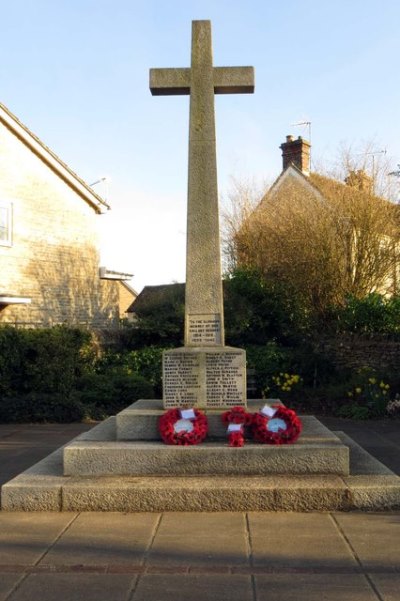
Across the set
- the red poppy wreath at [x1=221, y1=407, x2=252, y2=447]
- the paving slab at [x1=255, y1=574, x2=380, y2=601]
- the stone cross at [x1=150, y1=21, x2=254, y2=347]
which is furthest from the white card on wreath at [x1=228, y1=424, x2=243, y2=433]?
the paving slab at [x1=255, y1=574, x2=380, y2=601]

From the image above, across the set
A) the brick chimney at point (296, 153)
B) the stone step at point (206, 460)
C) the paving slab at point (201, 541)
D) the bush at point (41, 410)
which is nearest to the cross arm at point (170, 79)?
the stone step at point (206, 460)

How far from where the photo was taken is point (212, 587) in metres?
4.16

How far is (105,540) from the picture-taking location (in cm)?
Answer: 510

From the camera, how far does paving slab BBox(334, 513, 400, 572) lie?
15.2 ft

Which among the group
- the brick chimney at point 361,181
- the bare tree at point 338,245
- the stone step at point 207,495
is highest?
the brick chimney at point 361,181

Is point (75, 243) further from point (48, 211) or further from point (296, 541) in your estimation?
point (296, 541)

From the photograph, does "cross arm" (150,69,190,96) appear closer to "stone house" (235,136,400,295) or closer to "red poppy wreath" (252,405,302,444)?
"red poppy wreath" (252,405,302,444)

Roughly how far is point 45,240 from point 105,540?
15.0 meters

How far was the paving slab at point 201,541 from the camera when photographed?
4.67 metres

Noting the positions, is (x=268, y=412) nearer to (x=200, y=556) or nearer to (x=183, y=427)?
(x=183, y=427)

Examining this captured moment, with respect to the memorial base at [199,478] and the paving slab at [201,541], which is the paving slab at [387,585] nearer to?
the paving slab at [201,541]

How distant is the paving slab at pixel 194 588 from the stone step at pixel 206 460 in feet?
6.50

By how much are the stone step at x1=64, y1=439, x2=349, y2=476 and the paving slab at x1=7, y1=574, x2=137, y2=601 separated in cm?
200

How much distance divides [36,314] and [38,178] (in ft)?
13.0
